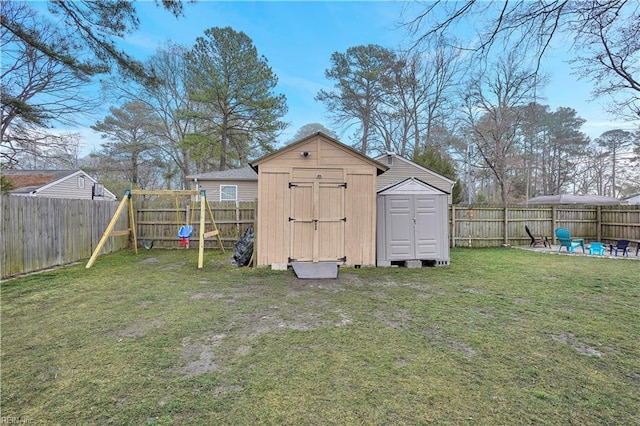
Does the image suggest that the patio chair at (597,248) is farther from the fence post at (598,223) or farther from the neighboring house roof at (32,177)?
the neighboring house roof at (32,177)

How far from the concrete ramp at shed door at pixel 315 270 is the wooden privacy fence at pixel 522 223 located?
6.72 m

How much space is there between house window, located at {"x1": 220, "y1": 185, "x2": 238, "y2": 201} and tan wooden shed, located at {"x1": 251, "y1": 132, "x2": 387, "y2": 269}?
8950mm

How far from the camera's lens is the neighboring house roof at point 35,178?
1418cm

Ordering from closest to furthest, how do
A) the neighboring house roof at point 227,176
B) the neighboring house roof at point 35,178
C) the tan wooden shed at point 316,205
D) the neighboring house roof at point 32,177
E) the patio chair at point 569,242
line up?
the tan wooden shed at point 316,205, the patio chair at point 569,242, the neighboring house roof at point 35,178, the neighboring house roof at point 32,177, the neighboring house roof at point 227,176

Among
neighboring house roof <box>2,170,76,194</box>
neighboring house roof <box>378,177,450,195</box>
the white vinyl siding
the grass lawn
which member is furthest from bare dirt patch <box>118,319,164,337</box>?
neighboring house roof <box>2,170,76,194</box>

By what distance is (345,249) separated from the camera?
6.83m

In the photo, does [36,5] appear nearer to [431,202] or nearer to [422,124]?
[431,202]

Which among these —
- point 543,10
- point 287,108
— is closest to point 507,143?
point 287,108

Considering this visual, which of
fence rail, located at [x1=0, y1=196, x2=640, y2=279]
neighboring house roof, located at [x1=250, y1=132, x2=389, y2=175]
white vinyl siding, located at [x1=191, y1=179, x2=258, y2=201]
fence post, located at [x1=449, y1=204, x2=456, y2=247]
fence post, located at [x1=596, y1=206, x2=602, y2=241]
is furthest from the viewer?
white vinyl siding, located at [x1=191, y1=179, x2=258, y2=201]

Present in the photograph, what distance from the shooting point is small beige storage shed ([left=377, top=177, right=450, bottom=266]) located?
6.91 metres

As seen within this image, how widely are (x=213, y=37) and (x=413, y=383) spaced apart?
17304 mm

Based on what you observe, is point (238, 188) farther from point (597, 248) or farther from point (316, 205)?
point (597, 248)

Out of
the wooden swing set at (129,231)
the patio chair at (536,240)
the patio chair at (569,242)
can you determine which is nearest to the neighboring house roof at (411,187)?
the wooden swing set at (129,231)

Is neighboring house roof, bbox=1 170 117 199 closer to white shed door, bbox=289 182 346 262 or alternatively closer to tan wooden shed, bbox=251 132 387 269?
tan wooden shed, bbox=251 132 387 269
